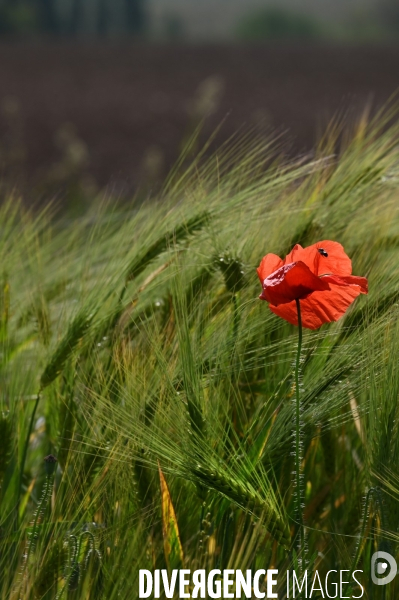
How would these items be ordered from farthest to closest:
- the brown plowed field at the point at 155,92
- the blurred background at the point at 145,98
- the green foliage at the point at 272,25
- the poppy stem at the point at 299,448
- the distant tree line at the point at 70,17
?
the green foliage at the point at 272,25 < the distant tree line at the point at 70,17 < the brown plowed field at the point at 155,92 < the blurred background at the point at 145,98 < the poppy stem at the point at 299,448

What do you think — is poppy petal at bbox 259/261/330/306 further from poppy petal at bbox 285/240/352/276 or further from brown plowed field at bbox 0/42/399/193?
brown plowed field at bbox 0/42/399/193

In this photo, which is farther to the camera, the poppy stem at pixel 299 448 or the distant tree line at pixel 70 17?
the distant tree line at pixel 70 17

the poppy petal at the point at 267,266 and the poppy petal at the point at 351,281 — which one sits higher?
the poppy petal at the point at 267,266

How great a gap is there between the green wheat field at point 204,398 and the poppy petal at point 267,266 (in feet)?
0.26

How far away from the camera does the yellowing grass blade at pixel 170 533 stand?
68 cm

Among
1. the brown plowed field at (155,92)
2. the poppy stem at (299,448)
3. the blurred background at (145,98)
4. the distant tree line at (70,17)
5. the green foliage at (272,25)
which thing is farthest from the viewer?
the green foliage at (272,25)

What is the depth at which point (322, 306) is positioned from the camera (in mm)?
644

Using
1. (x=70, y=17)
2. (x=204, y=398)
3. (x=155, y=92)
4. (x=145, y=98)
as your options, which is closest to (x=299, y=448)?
(x=204, y=398)

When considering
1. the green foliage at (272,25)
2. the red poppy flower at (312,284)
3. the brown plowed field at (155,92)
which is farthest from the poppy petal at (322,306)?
the green foliage at (272,25)

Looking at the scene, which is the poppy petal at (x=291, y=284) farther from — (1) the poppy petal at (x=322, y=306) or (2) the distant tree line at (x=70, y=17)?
(2) the distant tree line at (x=70, y=17)

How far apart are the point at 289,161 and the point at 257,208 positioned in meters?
0.10

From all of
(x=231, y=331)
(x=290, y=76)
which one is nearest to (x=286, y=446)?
(x=231, y=331)

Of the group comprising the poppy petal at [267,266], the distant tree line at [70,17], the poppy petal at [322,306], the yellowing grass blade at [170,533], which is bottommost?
the yellowing grass blade at [170,533]

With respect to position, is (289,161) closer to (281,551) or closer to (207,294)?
(207,294)
